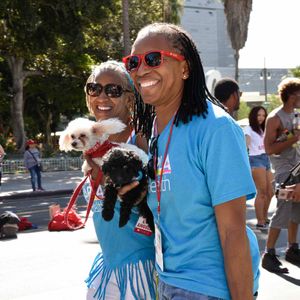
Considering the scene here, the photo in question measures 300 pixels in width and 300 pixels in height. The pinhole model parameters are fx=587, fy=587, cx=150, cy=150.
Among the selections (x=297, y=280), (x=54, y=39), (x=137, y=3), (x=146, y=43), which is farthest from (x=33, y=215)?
(x=137, y=3)

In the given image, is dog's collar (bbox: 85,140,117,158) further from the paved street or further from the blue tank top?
the paved street

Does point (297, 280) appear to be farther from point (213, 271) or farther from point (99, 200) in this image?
point (213, 271)

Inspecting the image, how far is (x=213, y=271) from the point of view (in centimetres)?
199

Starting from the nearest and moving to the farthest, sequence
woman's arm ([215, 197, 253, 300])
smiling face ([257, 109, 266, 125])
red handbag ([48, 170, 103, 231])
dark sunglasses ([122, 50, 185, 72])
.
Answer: woman's arm ([215, 197, 253, 300])
dark sunglasses ([122, 50, 185, 72])
red handbag ([48, 170, 103, 231])
smiling face ([257, 109, 266, 125])

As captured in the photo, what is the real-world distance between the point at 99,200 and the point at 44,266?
14.4 feet

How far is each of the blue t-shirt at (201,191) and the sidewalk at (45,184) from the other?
1566cm

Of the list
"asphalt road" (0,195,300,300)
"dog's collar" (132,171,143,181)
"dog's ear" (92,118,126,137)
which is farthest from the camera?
"asphalt road" (0,195,300,300)


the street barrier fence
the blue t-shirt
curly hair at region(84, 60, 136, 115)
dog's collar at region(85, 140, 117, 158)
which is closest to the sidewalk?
the street barrier fence

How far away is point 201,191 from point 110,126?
1.00 metres

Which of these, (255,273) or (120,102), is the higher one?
(120,102)

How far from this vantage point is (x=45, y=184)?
20.3 meters

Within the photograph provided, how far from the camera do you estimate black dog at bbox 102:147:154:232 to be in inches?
90.8

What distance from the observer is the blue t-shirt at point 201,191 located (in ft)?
6.31

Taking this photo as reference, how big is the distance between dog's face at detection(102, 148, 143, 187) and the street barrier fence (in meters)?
22.3
